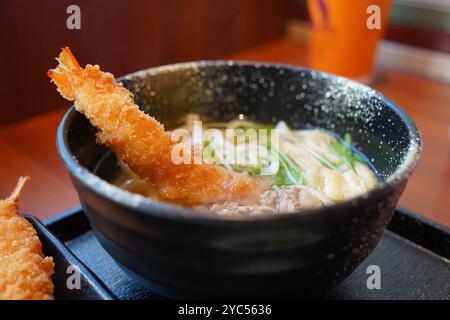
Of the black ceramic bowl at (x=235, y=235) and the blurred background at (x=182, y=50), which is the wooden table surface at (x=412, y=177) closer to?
the blurred background at (x=182, y=50)

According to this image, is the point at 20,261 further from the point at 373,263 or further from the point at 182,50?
the point at 182,50

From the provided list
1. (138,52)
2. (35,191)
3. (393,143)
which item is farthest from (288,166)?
A: (138,52)

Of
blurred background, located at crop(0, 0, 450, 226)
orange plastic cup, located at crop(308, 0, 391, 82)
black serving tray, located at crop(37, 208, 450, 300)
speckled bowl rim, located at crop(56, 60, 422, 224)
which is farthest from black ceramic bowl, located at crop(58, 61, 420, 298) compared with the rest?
orange plastic cup, located at crop(308, 0, 391, 82)

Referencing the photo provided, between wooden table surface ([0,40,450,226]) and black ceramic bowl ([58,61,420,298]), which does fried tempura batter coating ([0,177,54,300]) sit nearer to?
black ceramic bowl ([58,61,420,298])

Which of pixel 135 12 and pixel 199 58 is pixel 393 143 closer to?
pixel 135 12

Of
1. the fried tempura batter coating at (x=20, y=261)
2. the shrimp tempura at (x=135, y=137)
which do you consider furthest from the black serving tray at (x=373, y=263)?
the shrimp tempura at (x=135, y=137)

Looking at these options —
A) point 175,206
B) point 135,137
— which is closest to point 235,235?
point 175,206
